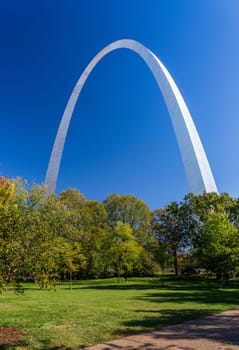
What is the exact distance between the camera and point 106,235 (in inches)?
1779

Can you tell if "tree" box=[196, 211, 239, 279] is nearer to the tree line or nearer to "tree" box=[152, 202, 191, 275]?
the tree line

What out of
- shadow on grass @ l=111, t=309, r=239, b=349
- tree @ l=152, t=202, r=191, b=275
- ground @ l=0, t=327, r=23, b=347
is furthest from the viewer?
tree @ l=152, t=202, r=191, b=275

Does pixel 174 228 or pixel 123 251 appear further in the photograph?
pixel 174 228

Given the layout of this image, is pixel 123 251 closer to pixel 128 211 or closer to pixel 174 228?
pixel 174 228

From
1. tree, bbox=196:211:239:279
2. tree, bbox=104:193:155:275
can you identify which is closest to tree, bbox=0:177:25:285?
tree, bbox=196:211:239:279

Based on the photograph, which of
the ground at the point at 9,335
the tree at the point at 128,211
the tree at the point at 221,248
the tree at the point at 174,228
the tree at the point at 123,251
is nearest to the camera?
the ground at the point at 9,335

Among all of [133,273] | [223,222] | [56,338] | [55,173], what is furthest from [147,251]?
[56,338]

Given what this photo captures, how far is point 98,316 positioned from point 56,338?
127 inches

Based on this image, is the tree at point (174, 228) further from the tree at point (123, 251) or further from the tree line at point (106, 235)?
the tree at point (123, 251)

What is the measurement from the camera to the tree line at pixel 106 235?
7.81 meters

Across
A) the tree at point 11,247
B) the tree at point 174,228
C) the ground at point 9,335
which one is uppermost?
the tree at point 174,228

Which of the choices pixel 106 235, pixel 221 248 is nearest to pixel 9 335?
pixel 221 248

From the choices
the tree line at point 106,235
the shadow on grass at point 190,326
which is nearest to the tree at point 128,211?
the tree line at point 106,235

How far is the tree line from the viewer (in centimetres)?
781
